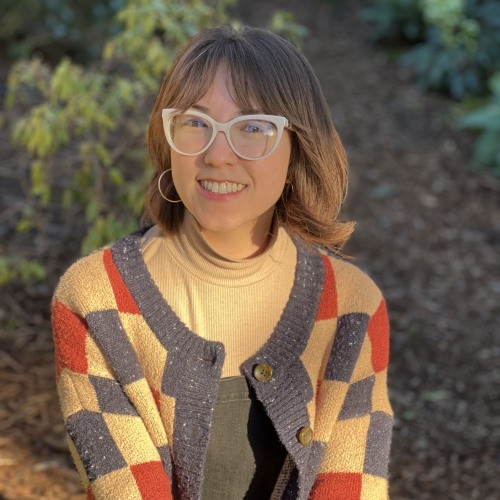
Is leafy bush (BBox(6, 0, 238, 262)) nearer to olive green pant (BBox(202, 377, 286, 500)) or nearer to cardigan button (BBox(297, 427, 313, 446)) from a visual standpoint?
olive green pant (BBox(202, 377, 286, 500))

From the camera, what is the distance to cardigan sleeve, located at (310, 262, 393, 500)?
83.0 inches

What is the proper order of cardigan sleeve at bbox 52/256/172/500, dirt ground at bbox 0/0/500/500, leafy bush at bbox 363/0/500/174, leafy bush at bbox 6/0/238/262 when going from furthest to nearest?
1. leafy bush at bbox 363/0/500/174
2. leafy bush at bbox 6/0/238/262
3. dirt ground at bbox 0/0/500/500
4. cardigan sleeve at bbox 52/256/172/500

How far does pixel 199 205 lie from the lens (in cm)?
193

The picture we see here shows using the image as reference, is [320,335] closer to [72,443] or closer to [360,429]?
[360,429]

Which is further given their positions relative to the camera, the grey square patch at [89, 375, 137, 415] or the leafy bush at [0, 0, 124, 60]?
the leafy bush at [0, 0, 124, 60]

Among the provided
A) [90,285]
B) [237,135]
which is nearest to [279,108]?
[237,135]

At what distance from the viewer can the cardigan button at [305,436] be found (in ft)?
6.68

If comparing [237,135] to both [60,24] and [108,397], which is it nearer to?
[108,397]

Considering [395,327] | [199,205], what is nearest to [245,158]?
[199,205]

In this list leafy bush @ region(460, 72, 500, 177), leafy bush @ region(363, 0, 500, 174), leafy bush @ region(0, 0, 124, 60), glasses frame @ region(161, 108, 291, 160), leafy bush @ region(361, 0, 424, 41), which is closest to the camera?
glasses frame @ region(161, 108, 291, 160)

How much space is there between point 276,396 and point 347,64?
686cm

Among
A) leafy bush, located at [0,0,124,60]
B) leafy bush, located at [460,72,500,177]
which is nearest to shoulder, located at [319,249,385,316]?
leafy bush, located at [460,72,500,177]

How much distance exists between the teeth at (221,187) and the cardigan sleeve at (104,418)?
37 cm

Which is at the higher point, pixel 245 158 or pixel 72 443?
pixel 245 158
